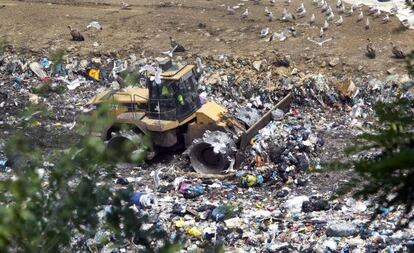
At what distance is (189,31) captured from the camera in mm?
18984

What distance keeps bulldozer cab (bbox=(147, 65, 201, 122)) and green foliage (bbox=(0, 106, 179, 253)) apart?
7435 millimetres

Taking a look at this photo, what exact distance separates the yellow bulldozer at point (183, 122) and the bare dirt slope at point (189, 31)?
186 inches

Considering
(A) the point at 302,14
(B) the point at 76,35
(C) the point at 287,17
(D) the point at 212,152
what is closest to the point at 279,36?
(C) the point at 287,17

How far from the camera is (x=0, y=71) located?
17.5m

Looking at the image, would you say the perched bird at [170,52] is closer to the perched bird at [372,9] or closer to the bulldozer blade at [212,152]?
the perched bird at [372,9]

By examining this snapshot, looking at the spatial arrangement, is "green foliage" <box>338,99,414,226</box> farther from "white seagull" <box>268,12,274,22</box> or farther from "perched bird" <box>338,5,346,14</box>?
"perched bird" <box>338,5,346,14</box>

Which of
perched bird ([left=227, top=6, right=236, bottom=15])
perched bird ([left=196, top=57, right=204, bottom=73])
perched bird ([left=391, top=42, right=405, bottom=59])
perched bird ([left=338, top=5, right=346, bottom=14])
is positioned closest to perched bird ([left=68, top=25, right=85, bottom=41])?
perched bird ([left=196, top=57, right=204, bottom=73])

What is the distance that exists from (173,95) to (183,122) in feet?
1.59

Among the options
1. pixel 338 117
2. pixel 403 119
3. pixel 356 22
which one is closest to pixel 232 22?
pixel 356 22

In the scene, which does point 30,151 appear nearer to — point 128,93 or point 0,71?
point 128,93

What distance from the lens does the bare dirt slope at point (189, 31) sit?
1703 centimetres

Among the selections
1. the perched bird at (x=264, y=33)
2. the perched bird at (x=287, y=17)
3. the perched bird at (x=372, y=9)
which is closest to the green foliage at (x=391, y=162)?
the perched bird at (x=264, y=33)

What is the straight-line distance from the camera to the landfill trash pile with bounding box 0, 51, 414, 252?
966cm

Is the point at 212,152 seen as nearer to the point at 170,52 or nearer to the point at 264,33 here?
the point at 170,52
